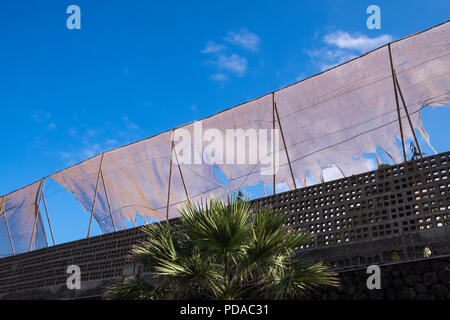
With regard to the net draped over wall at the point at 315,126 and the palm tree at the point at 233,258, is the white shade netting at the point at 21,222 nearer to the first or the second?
the net draped over wall at the point at 315,126

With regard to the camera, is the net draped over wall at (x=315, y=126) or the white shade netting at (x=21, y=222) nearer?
the net draped over wall at (x=315, y=126)

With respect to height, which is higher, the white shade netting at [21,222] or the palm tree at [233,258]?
the white shade netting at [21,222]

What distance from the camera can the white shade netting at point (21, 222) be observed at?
1312cm

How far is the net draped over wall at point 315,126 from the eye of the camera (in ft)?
25.7

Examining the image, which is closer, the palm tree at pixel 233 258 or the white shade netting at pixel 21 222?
the palm tree at pixel 233 258

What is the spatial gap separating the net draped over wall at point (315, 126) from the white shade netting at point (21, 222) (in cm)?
283

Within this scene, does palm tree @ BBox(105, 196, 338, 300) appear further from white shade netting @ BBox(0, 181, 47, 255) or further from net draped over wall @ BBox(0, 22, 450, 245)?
white shade netting @ BBox(0, 181, 47, 255)

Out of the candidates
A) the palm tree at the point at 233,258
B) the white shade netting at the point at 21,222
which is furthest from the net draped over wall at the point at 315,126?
the white shade netting at the point at 21,222

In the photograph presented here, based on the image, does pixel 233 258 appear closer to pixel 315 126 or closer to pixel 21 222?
pixel 315 126

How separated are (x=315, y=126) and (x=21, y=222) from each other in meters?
9.16

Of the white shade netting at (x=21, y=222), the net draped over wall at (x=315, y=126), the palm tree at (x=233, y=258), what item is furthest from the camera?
the white shade netting at (x=21, y=222)

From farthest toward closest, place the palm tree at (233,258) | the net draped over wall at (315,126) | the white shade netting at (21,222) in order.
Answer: the white shade netting at (21,222) < the net draped over wall at (315,126) < the palm tree at (233,258)
